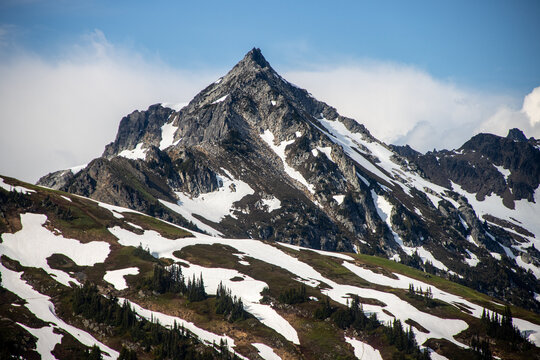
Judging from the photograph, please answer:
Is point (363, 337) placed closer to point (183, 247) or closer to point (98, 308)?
point (98, 308)

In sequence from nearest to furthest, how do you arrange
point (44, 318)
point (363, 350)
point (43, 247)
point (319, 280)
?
point (44, 318) < point (363, 350) < point (43, 247) < point (319, 280)

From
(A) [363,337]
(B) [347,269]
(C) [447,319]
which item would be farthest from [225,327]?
(B) [347,269]

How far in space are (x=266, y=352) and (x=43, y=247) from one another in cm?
6452

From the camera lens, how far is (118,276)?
371 feet

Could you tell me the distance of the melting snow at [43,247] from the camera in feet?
361

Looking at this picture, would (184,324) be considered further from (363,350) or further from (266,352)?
(363,350)

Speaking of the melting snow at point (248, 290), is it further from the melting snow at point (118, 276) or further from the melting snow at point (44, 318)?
the melting snow at point (44, 318)

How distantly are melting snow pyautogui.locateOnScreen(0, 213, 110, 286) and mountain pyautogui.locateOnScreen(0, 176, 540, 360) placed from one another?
269mm

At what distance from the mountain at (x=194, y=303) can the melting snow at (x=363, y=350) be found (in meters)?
0.23

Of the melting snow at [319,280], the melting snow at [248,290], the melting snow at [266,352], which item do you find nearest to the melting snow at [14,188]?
the melting snow at [319,280]

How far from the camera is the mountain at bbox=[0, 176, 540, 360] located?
3361 inches

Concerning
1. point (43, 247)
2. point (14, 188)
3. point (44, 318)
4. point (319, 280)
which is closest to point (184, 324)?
point (44, 318)

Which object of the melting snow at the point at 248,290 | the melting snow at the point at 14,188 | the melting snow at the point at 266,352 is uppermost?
the melting snow at the point at 14,188

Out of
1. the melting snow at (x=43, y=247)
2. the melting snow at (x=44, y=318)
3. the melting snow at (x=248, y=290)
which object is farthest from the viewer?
the melting snow at (x=43, y=247)
